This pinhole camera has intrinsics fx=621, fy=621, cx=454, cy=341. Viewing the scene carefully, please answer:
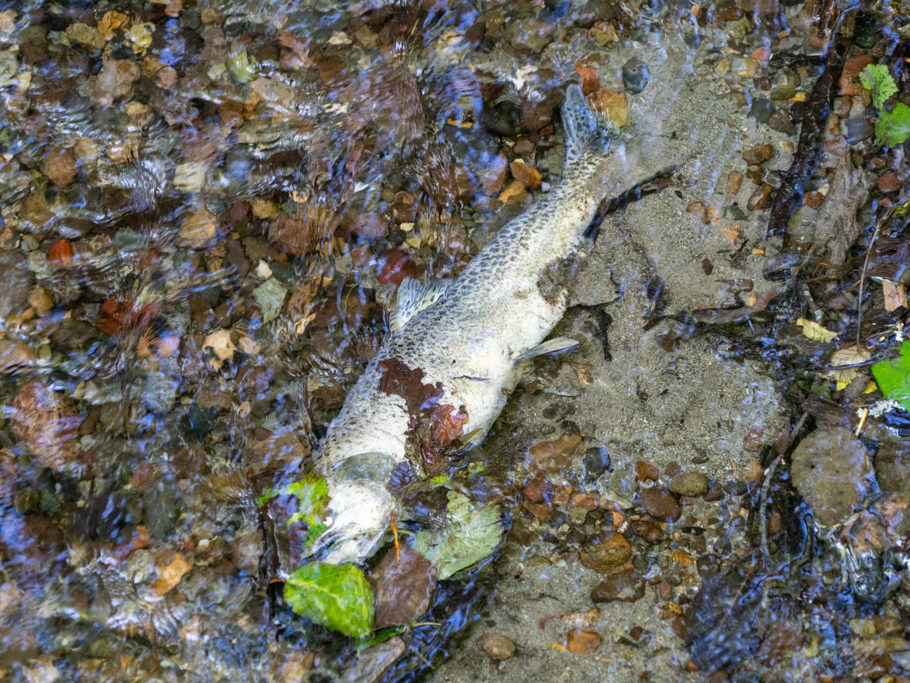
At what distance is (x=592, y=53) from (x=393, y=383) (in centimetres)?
261

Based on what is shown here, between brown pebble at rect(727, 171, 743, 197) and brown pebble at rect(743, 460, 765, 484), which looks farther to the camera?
brown pebble at rect(727, 171, 743, 197)

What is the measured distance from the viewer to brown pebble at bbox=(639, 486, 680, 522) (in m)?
3.58

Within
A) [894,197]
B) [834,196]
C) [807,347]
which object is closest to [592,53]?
[834,196]

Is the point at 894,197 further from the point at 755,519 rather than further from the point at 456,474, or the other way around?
the point at 456,474

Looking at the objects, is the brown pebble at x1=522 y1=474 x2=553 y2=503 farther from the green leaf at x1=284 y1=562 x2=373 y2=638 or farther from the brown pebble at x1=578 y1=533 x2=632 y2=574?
the green leaf at x1=284 y1=562 x2=373 y2=638

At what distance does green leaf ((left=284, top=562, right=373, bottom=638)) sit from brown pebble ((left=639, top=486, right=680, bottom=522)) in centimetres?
167

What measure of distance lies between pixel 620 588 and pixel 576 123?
2901 mm

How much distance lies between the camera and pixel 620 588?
11.5 feet

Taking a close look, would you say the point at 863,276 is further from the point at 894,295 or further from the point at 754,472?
the point at 754,472

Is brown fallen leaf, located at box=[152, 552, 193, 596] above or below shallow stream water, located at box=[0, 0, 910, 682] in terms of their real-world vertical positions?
below

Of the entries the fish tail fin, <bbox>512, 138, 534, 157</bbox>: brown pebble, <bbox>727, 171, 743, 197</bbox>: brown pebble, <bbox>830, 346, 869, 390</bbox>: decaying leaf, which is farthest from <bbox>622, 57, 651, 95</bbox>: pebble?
<bbox>830, 346, 869, 390</bbox>: decaying leaf

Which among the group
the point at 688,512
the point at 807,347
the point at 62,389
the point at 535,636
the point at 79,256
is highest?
the point at 79,256

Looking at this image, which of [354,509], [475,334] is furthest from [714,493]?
[354,509]

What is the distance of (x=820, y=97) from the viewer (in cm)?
391
